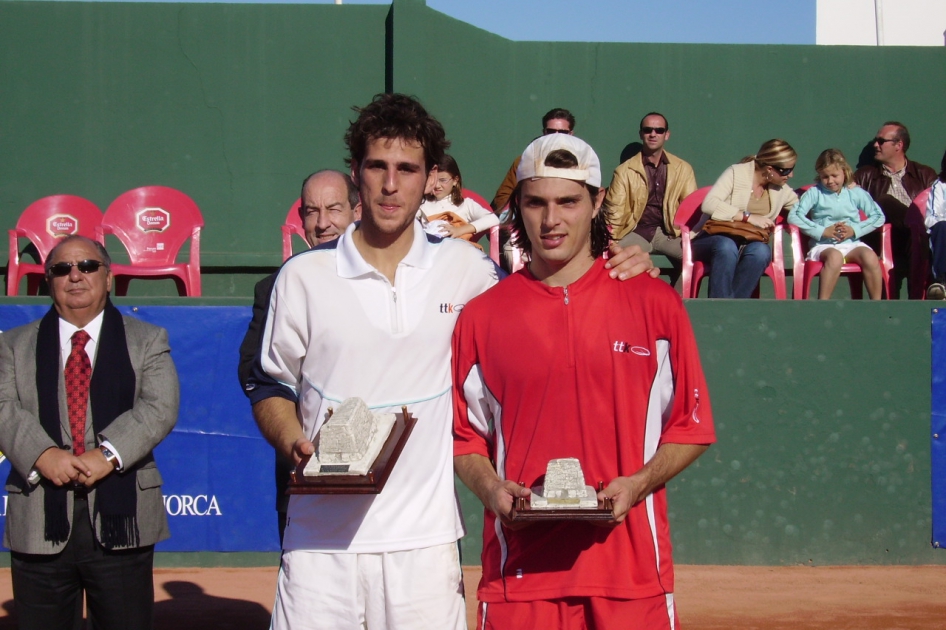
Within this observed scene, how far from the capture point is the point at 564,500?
2.54 metres

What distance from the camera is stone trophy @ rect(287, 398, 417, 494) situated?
8.25ft

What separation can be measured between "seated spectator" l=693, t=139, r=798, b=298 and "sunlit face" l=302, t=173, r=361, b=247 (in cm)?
401

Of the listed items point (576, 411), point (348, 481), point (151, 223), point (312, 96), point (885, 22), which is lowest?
point (348, 481)

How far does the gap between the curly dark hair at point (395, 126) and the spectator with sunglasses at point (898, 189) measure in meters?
6.65

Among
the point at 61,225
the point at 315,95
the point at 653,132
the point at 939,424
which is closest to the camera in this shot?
the point at 939,424

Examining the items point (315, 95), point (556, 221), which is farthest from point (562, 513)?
point (315, 95)

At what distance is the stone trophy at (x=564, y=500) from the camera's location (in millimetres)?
2531

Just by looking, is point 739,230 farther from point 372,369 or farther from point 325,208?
point 372,369

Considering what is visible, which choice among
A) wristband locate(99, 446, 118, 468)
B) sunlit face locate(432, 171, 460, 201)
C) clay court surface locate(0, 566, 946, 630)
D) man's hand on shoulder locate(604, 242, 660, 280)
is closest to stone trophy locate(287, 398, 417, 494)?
man's hand on shoulder locate(604, 242, 660, 280)

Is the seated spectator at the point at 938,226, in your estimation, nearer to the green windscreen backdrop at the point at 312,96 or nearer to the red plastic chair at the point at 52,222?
the green windscreen backdrop at the point at 312,96

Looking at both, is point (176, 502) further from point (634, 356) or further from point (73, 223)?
point (634, 356)

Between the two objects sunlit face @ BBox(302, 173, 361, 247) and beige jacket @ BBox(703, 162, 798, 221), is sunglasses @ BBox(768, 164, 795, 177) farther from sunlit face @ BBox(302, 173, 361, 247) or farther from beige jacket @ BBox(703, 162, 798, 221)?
sunlit face @ BBox(302, 173, 361, 247)

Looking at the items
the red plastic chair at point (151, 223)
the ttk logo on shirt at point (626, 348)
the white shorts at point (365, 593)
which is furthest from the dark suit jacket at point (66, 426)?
the red plastic chair at point (151, 223)

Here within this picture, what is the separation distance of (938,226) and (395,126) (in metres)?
6.17
